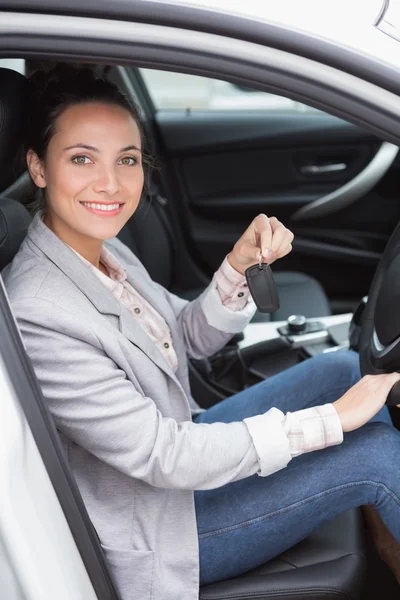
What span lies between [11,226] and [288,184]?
5.18 ft

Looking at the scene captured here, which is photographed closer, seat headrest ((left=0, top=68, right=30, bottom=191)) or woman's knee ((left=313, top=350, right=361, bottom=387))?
seat headrest ((left=0, top=68, right=30, bottom=191))

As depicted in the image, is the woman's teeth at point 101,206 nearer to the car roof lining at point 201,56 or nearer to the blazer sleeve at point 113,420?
the blazer sleeve at point 113,420

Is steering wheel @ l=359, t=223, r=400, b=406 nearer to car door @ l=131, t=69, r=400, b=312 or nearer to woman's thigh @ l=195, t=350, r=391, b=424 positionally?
woman's thigh @ l=195, t=350, r=391, b=424

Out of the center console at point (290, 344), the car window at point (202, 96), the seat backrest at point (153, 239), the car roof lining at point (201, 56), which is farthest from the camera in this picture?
the car window at point (202, 96)

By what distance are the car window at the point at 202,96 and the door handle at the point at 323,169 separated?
0.21 m

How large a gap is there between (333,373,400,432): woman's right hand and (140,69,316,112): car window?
183 cm

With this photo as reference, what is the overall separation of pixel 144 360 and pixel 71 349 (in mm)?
159

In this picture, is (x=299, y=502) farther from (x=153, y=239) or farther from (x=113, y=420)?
(x=153, y=239)

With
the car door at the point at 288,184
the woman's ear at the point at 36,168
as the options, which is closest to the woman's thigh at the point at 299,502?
the woman's ear at the point at 36,168

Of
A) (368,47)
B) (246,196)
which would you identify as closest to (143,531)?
(368,47)

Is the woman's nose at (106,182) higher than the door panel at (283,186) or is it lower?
higher

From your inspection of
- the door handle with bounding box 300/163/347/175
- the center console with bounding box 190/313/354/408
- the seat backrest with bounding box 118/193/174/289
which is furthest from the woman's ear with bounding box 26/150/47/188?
the door handle with bounding box 300/163/347/175

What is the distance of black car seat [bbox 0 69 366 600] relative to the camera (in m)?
1.17

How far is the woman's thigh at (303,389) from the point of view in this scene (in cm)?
152
